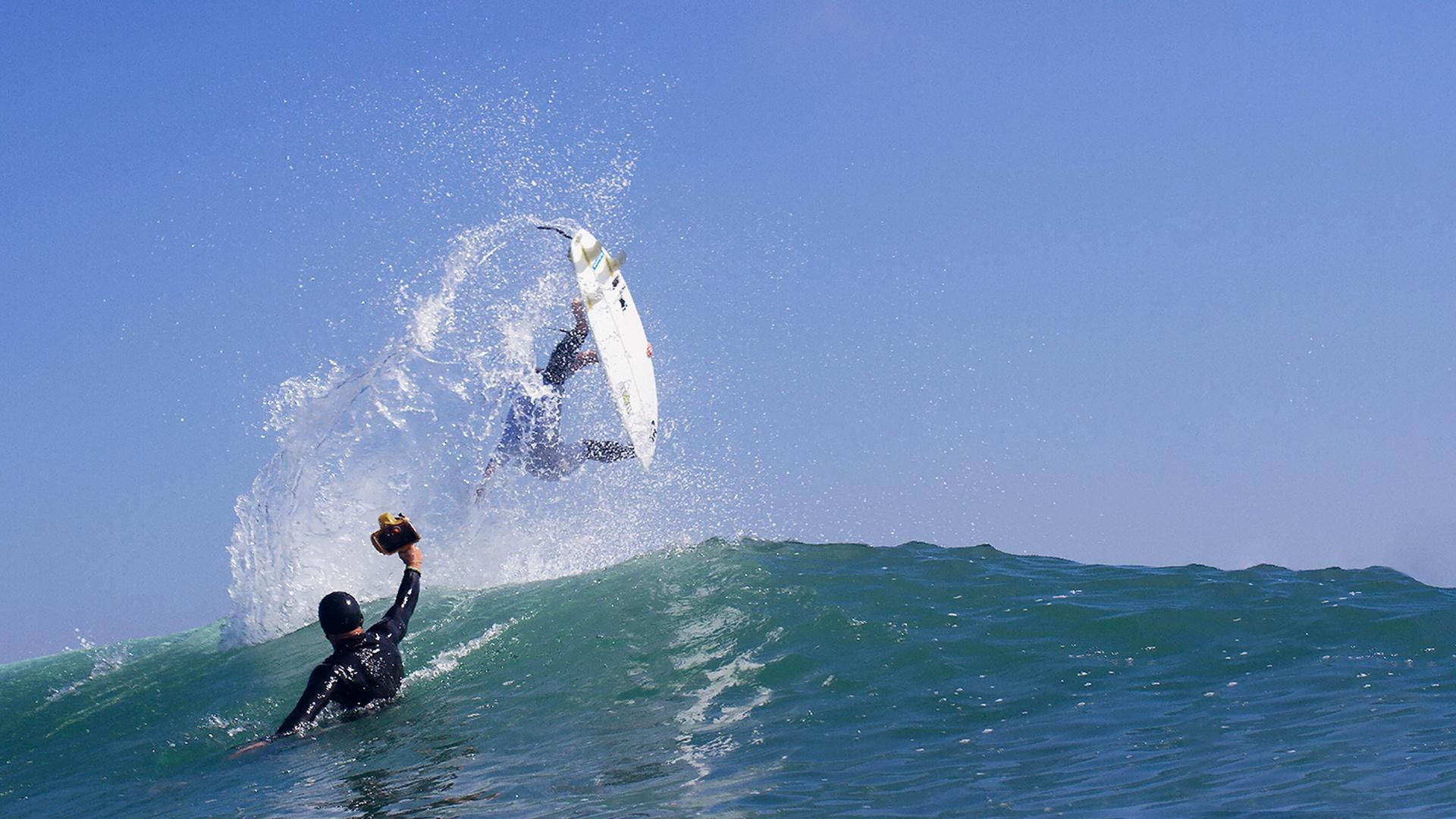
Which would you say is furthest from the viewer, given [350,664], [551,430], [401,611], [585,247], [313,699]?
[551,430]

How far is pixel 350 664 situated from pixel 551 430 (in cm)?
541

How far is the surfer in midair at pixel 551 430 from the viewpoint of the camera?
39.8 feet

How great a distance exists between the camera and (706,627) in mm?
8898

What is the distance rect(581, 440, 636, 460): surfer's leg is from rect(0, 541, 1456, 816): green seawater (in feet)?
5.51

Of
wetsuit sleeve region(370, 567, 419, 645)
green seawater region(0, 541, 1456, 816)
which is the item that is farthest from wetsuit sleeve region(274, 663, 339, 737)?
wetsuit sleeve region(370, 567, 419, 645)

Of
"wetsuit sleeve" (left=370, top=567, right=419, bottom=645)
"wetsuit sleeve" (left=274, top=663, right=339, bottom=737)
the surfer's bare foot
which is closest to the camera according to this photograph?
"wetsuit sleeve" (left=274, top=663, right=339, bottom=737)

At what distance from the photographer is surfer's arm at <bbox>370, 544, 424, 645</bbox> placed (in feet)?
24.8

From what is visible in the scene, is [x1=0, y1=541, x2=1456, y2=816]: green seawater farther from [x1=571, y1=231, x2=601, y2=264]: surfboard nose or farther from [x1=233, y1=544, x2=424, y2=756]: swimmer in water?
[x1=571, y1=231, x2=601, y2=264]: surfboard nose

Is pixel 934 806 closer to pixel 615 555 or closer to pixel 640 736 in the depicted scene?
pixel 640 736

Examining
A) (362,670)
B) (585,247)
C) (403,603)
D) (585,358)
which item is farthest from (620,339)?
(362,670)

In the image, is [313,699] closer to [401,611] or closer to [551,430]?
[401,611]

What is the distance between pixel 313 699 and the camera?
7039 millimetres

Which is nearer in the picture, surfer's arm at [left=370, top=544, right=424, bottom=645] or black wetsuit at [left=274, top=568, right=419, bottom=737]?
black wetsuit at [left=274, top=568, right=419, bottom=737]

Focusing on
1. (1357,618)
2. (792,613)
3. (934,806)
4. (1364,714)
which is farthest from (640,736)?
(1357,618)
